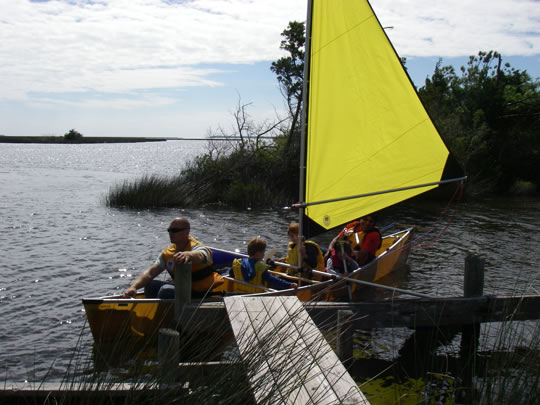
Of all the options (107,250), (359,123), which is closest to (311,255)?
(359,123)

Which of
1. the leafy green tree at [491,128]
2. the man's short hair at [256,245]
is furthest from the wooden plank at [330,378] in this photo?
the leafy green tree at [491,128]

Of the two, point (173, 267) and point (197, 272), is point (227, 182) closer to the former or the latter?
point (197, 272)

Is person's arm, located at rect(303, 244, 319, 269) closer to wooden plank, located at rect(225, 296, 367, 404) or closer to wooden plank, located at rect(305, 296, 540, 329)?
wooden plank, located at rect(305, 296, 540, 329)

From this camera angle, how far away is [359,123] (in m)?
9.05

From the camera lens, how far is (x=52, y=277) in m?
12.6

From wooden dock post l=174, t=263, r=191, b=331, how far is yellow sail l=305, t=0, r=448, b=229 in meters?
2.80

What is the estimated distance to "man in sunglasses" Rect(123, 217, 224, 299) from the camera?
712 centimetres

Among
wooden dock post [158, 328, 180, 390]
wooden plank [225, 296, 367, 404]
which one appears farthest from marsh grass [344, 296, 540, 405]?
wooden dock post [158, 328, 180, 390]

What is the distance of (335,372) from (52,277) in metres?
9.60

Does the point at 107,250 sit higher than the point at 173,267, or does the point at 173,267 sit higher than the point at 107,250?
the point at 173,267

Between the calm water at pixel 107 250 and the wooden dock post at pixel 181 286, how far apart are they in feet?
3.65

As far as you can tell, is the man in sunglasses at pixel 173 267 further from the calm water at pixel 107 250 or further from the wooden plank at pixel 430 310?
the wooden plank at pixel 430 310

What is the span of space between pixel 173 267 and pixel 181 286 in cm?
66

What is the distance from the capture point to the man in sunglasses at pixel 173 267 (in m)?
7.12
